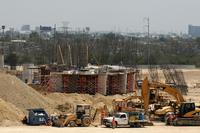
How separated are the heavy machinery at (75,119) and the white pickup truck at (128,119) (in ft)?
4.75

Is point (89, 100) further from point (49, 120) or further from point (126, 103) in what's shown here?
point (49, 120)

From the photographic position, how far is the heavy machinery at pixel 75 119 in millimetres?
45138

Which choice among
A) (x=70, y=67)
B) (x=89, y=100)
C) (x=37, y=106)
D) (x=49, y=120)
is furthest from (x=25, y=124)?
(x=70, y=67)

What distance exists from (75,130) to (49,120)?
386 cm

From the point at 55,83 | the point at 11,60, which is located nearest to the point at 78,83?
the point at 55,83

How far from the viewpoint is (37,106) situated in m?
50.5

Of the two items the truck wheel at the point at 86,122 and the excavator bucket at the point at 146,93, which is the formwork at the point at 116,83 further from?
the truck wheel at the point at 86,122

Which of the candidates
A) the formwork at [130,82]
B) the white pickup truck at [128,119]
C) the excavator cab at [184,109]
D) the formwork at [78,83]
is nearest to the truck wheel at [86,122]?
the white pickup truck at [128,119]

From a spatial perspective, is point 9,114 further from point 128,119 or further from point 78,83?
point 78,83

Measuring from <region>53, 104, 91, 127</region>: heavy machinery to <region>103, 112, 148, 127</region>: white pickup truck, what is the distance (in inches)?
57.0

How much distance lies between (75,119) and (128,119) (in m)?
4.14

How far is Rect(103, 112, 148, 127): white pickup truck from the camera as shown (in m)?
45.8

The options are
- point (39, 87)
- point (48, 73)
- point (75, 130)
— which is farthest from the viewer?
point (48, 73)

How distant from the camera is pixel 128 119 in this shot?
4669cm
